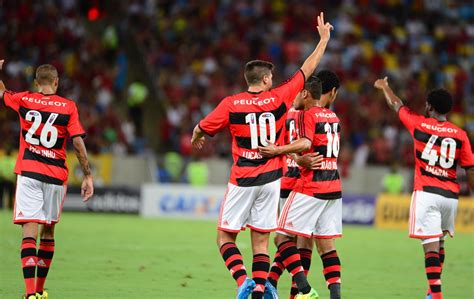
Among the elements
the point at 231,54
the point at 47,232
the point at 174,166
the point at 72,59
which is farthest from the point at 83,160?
the point at 231,54

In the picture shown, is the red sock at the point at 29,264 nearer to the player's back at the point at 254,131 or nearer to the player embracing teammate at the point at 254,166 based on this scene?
the player embracing teammate at the point at 254,166

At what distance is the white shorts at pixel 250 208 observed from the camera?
1060cm

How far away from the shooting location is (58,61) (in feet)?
107

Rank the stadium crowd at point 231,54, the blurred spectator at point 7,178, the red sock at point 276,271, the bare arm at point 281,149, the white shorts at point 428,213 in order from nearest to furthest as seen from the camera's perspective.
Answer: the bare arm at point 281,149
the white shorts at point 428,213
the red sock at point 276,271
the blurred spectator at point 7,178
the stadium crowd at point 231,54

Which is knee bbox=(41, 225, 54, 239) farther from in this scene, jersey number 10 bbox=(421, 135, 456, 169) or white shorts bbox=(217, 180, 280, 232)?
jersey number 10 bbox=(421, 135, 456, 169)

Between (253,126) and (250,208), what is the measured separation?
0.90 meters

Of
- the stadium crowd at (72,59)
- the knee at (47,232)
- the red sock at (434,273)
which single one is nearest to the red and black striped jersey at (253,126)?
the red sock at (434,273)

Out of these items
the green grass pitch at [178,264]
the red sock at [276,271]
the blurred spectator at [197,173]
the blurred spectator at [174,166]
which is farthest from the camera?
the blurred spectator at [174,166]

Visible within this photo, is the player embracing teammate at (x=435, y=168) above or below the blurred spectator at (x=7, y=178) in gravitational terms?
below

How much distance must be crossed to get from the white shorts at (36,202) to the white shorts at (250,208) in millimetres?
1989

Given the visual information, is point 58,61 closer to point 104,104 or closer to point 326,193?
point 104,104

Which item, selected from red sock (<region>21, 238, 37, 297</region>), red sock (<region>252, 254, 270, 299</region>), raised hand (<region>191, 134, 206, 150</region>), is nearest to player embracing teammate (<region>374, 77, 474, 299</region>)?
red sock (<region>252, 254, 270, 299</region>)

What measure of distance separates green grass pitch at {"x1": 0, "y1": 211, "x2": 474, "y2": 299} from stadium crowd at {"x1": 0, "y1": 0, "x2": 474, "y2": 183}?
7.57 metres

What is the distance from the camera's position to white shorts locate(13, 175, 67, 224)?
36.1ft
